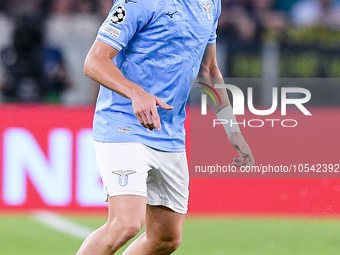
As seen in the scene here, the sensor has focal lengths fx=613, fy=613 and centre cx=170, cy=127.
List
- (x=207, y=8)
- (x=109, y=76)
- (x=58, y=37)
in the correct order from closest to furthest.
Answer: (x=109, y=76), (x=207, y=8), (x=58, y=37)

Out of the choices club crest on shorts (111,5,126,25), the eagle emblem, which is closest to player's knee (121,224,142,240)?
club crest on shorts (111,5,126,25)

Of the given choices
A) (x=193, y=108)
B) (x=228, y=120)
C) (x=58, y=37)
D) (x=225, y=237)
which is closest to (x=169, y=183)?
(x=228, y=120)

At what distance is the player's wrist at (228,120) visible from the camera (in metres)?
3.59

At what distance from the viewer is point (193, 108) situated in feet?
20.9

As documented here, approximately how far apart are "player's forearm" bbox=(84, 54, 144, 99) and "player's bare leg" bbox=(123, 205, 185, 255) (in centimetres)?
86

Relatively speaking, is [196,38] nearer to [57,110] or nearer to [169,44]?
[169,44]

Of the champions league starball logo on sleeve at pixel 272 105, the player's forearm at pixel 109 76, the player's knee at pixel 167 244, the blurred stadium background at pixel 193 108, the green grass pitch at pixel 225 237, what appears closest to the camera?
the player's forearm at pixel 109 76

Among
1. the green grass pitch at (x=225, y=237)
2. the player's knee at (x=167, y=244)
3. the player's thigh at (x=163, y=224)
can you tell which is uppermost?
the player's thigh at (x=163, y=224)

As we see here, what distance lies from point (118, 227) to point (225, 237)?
253cm

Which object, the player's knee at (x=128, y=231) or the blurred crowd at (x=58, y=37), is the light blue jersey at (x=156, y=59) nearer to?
the player's knee at (x=128, y=231)

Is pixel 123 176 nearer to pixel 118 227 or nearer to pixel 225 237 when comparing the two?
pixel 118 227

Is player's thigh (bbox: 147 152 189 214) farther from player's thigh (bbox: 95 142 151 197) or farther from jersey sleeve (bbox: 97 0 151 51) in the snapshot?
jersey sleeve (bbox: 97 0 151 51)

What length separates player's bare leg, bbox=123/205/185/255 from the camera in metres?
3.32

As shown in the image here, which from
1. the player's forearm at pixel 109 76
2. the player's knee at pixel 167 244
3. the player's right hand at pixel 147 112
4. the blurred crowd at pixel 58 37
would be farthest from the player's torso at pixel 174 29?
the blurred crowd at pixel 58 37
